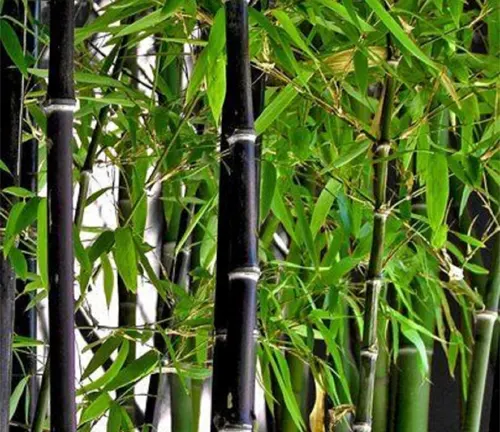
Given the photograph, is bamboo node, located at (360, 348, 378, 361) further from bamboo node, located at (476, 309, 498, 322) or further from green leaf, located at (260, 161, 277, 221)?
bamboo node, located at (476, 309, 498, 322)

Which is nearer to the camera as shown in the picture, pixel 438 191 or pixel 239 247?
pixel 239 247

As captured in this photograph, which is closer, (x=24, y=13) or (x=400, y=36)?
(x=400, y=36)

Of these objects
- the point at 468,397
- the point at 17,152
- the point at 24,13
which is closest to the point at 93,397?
the point at 17,152

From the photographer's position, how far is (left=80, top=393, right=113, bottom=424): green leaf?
2.71 feet

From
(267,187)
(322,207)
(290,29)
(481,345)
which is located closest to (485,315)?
(481,345)

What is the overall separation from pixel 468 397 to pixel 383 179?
1.53 feet

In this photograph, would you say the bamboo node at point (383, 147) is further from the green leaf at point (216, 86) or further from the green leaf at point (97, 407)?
the green leaf at point (97, 407)

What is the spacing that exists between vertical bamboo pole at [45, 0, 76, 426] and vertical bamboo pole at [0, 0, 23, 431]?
3.6 inches

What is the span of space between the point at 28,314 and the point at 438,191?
44cm

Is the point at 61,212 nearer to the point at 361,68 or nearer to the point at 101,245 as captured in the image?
the point at 101,245

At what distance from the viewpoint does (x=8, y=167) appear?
2.51 feet

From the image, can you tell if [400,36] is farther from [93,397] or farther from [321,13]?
[93,397]

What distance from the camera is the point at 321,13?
30.9 inches

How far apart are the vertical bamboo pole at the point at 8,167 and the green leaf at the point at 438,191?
1.16ft
